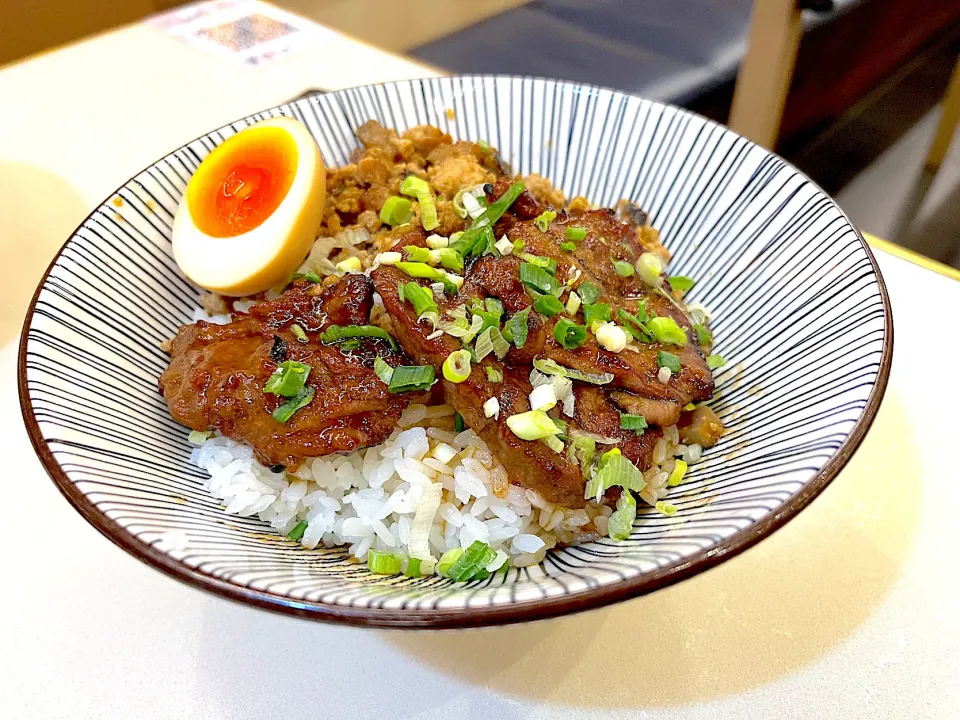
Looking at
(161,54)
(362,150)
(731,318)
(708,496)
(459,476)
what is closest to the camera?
(708,496)

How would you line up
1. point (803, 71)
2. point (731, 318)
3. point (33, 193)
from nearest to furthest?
point (731, 318) < point (33, 193) < point (803, 71)

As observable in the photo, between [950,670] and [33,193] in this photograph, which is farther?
[33,193]

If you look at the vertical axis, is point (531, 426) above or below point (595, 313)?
below

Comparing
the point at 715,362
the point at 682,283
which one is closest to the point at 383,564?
the point at 715,362

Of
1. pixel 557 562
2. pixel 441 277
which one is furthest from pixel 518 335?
pixel 557 562

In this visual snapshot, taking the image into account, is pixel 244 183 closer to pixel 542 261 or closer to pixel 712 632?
pixel 542 261

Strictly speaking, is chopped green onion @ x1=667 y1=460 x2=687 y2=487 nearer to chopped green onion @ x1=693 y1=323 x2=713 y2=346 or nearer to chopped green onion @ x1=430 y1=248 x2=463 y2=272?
chopped green onion @ x1=693 y1=323 x2=713 y2=346

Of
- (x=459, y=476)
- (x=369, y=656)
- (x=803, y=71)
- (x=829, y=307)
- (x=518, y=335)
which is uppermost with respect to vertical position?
(x=803, y=71)

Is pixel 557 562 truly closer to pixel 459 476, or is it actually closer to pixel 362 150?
pixel 459 476
